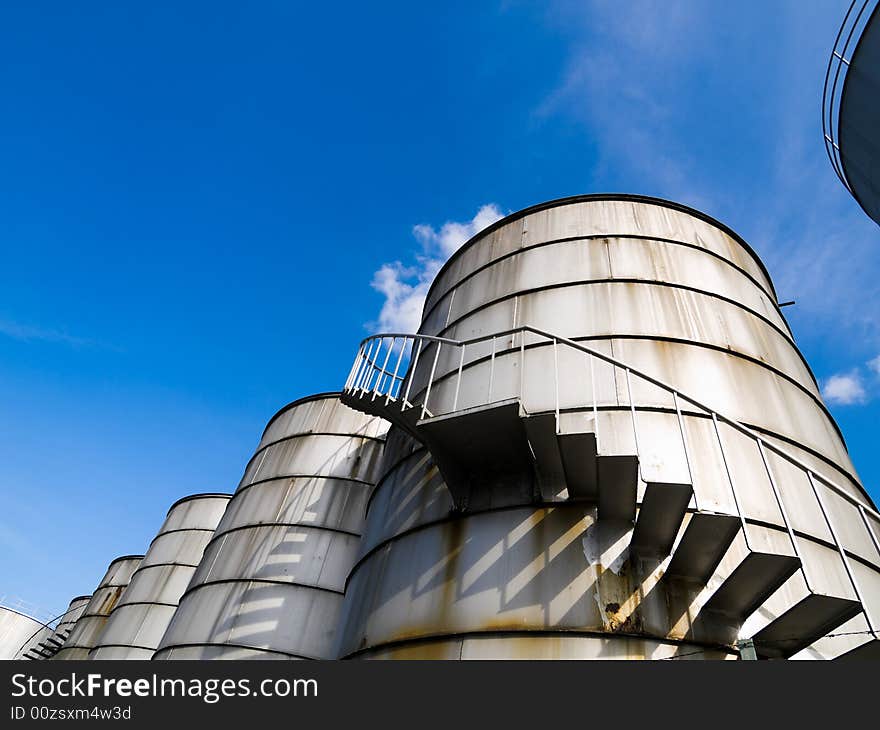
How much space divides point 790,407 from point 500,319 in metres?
3.74

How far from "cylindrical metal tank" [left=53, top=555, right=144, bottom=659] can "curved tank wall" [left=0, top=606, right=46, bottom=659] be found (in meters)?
15.5

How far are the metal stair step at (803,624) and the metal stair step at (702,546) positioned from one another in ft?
1.78

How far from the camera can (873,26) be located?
6633 millimetres

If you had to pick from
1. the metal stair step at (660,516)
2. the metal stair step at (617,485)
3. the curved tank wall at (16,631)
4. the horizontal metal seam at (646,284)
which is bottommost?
the metal stair step at (660,516)

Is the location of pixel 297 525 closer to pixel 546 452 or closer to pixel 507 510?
pixel 507 510

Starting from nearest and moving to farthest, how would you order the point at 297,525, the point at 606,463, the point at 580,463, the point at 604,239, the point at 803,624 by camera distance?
the point at 803,624 → the point at 606,463 → the point at 580,463 → the point at 604,239 → the point at 297,525

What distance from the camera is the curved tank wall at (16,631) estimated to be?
3434 cm

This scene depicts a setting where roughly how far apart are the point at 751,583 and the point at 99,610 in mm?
27606

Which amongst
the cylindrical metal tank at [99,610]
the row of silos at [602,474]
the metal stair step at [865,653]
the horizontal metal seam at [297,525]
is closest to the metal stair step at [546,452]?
the row of silos at [602,474]

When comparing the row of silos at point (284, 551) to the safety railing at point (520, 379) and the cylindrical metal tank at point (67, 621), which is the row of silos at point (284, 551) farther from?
the cylindrical metal tank at point (67, 621)

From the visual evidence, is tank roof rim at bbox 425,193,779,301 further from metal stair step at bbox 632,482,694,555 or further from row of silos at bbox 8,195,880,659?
metal stair step at bbox 632,482,694,555

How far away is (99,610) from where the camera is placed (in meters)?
23.0

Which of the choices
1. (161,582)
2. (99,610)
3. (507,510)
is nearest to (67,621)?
(99,610)

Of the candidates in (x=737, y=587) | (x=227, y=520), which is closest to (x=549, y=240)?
(x=737, y=587)
